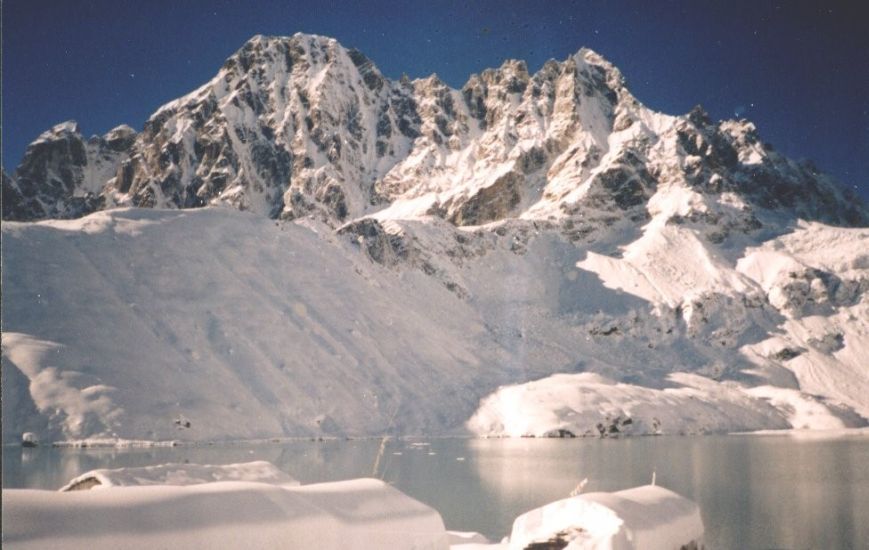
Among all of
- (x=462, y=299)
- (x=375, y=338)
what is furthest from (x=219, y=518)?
(x=462, y=299)

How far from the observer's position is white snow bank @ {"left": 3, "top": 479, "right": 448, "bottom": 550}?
31.4 ft

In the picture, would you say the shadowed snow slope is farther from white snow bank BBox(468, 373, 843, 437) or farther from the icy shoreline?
the icy shoreline

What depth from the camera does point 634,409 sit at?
92.3 metres

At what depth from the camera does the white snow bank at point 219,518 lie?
9.58 m

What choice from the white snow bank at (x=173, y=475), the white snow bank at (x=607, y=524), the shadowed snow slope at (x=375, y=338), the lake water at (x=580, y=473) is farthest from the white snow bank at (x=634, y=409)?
the white snow bank at (x=607, y=524)

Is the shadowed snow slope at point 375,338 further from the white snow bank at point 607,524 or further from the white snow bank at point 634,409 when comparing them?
the white snow bank at point 607,524

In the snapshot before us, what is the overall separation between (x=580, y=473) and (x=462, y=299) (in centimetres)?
8013

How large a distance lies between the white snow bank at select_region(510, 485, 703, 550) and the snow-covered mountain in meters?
51.1

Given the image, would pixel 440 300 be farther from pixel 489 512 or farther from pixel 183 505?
pixel 183 505

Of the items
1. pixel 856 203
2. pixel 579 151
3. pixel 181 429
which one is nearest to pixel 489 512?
pixel 181 429

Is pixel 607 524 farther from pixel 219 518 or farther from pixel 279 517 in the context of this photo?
pixel 219 518

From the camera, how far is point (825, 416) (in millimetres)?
105438

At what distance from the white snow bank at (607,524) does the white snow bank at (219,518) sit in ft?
9.17

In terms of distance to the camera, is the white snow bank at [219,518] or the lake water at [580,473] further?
the lake water at [580,473]
